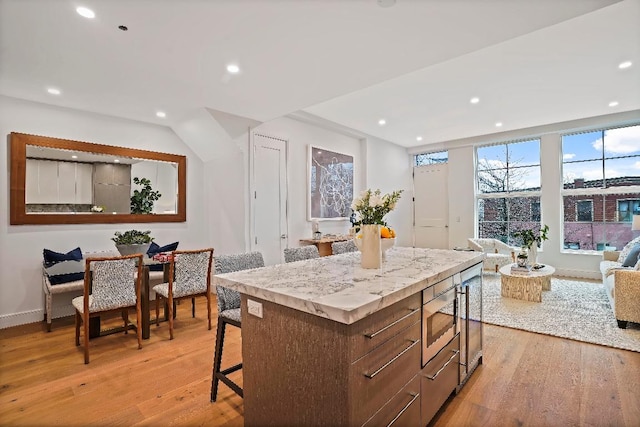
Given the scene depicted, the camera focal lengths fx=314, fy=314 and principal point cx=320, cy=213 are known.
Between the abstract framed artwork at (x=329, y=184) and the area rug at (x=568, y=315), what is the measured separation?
287 centimetres

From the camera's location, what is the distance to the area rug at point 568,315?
3.12 meters

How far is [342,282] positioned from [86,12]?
2.50 m

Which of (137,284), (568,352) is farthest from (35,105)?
(568,352)

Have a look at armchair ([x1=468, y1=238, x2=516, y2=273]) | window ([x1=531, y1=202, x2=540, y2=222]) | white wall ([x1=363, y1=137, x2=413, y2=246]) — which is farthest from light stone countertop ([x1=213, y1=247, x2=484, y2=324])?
window ([x1=531, y1=202, x2=540, y2=222])

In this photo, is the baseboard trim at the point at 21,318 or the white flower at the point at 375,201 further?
the baseboard trim at the point at 21,318

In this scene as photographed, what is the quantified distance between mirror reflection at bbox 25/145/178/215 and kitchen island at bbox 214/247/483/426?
11.6 ft

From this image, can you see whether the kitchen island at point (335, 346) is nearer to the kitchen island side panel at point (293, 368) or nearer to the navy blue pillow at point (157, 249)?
the kitchen island side panel at point (293, 368)

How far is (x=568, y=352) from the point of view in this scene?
284cm

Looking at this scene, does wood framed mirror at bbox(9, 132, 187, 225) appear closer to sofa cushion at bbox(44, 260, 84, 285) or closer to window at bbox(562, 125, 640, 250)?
sofa cushion at bbox(44, 260, 84, 285)

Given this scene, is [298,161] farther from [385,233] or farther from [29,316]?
[29,316]

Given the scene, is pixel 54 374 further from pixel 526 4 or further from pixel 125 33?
pixel 526 4

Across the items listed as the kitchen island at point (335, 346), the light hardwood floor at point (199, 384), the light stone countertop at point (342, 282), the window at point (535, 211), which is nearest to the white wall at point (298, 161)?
the light hardwood floor at point (199, 384)

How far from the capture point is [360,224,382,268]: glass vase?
1.91 m

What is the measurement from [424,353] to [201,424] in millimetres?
1402
